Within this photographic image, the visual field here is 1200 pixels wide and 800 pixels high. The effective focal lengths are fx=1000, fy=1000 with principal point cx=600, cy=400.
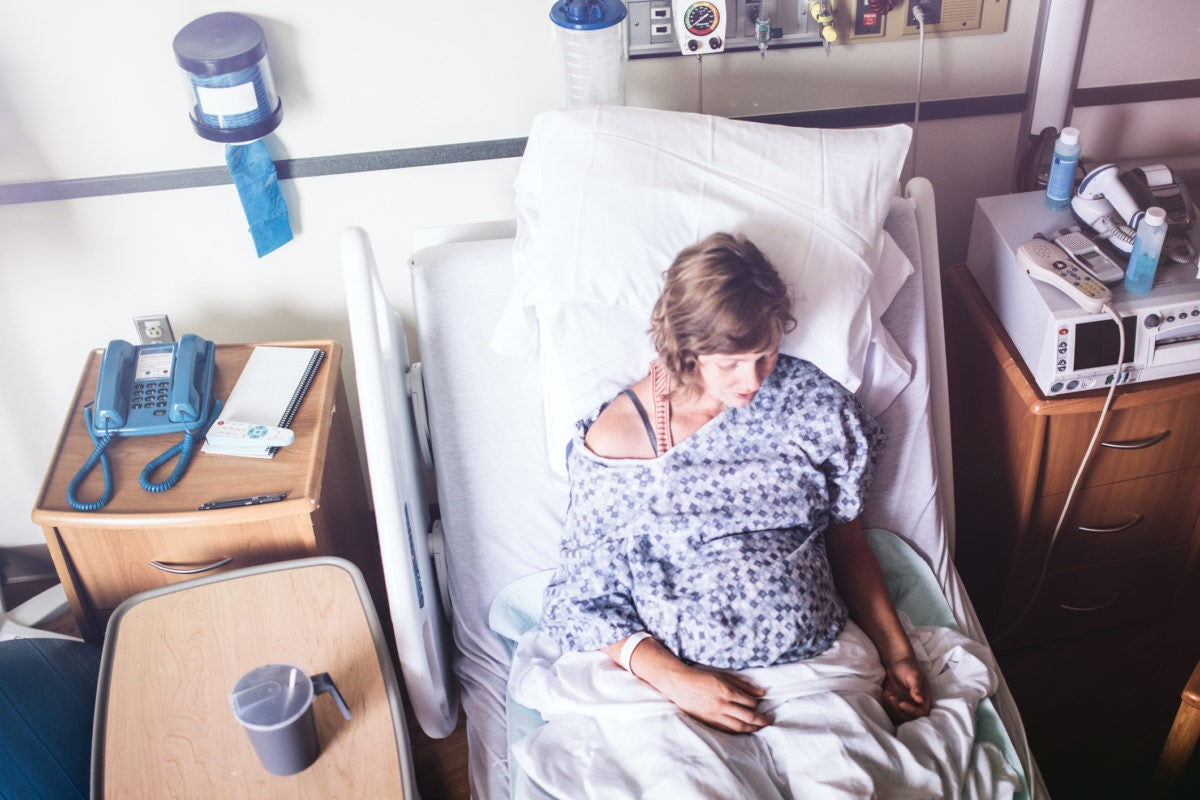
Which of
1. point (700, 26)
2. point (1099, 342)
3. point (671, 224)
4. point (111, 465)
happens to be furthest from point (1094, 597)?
point (111, 465)

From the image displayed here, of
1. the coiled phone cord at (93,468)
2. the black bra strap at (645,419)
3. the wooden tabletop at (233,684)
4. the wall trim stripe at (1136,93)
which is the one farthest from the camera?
the wall trim stripe at (1136,93)

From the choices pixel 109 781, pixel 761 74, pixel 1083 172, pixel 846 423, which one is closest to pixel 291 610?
pixel 109 781

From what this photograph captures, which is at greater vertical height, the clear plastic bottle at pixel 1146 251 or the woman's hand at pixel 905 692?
the clear plastic bottle at pixel 1146 251

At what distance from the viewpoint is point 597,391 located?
4.82 feet

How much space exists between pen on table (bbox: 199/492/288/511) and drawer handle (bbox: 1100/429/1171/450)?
1.36 m

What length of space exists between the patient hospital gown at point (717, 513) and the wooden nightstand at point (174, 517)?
46cm

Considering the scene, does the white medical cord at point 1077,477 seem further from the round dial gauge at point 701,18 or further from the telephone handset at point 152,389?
the telephone handset at point 152,389

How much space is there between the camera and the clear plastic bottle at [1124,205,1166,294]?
5.05 ft

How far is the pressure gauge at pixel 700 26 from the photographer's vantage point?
1.66 m

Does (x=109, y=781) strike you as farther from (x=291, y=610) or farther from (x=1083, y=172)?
(x=1083, y=172)

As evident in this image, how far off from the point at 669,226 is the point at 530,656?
665 millimetres

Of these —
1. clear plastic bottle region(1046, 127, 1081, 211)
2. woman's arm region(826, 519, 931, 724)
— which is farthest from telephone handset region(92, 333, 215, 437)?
clear plastic bottle region(1046, 127, 1081, 211)

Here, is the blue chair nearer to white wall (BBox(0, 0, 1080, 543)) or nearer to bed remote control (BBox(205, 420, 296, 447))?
bed remote control (BBox(205, 420, 296, 447))

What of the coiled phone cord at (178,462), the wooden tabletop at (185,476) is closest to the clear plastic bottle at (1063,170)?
the wooden tabletop at (185,476)
